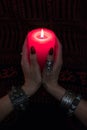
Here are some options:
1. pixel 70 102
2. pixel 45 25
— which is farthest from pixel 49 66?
pixel 45 25

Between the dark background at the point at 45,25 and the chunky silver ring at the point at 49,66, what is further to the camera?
the dark background at the point at 45,25

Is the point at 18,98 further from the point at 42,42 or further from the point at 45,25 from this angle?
the point at 45,25

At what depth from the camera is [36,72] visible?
0.97 metres

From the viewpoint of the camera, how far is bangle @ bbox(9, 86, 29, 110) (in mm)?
1000

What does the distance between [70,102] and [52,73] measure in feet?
0.42

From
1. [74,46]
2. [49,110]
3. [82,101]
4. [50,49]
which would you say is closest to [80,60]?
[74,46]

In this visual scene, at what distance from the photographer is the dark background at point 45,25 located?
1.40 m

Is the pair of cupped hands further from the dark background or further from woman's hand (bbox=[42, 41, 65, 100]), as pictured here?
the dark background

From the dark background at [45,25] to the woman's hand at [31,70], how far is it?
33 cm

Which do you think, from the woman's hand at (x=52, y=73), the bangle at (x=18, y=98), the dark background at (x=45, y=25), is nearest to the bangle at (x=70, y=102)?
the woman's hand at (x=52, y=73)

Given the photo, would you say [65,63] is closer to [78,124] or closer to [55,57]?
[78,124]

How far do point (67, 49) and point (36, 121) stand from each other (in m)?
0.45

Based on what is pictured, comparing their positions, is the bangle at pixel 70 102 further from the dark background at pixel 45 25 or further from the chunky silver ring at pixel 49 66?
the dark background at pixel 45 25

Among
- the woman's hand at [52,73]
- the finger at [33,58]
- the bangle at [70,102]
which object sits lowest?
the bangle at [70,102]
